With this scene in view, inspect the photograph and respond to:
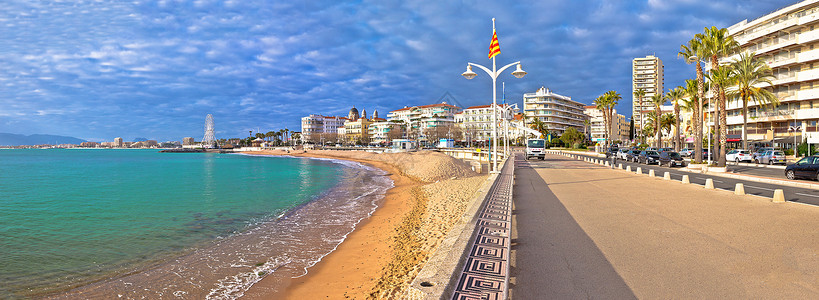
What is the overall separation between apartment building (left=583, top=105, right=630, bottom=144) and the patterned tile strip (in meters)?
138

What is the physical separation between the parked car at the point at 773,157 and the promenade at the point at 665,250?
30.0 metres

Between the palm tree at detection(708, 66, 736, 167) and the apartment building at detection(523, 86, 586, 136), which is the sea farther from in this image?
the apartment building at detection(523, 86, 586, 136)

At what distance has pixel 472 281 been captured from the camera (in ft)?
14.5

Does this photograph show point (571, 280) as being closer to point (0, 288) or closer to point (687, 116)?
point (0, 288)

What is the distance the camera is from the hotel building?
4200 cm

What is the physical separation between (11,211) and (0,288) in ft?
46.1

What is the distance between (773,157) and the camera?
33188 millimetres

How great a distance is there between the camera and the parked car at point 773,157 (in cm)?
3278

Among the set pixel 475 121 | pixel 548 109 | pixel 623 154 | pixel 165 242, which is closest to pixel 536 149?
pixel 623 154

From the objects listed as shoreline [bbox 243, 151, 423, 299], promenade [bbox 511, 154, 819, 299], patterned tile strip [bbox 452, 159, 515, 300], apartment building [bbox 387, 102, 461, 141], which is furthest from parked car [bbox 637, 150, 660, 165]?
apartment building [bbox 387, 102, 461, 141]

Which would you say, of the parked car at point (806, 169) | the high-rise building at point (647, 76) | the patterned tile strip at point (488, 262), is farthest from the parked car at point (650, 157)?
the high-rise building at point (647, 76)

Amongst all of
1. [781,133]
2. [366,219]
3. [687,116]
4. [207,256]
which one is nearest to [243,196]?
[366,219]

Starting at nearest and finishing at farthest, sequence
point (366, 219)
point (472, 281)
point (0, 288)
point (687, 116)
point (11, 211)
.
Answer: point (472, 281)
point (0, 288)
point (366, 219)
point (11, 211)
point (687, 116)

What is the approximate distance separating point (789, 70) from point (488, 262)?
200 ft
